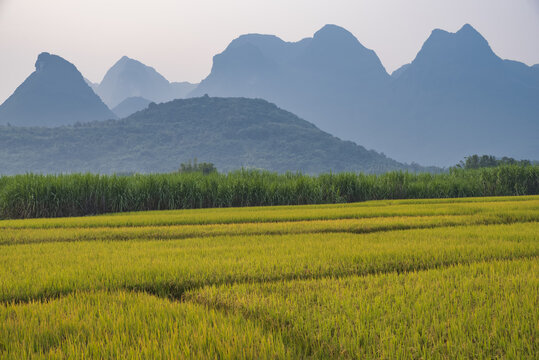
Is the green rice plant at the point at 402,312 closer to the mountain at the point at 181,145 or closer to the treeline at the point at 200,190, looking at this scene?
the treeline at the point at 200,190

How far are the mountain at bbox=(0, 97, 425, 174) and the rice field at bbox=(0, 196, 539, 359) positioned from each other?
11697 cm

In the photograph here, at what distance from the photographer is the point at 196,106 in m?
151

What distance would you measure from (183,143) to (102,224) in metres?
132

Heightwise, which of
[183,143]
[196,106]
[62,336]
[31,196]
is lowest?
[62,336]

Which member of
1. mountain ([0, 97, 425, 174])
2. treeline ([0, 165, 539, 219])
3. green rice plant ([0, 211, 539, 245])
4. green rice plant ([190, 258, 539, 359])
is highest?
mountain ([0, 97, 425, 174])

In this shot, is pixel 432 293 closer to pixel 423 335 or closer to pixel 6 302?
pixel 423 335

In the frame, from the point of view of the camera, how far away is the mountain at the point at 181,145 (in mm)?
126188

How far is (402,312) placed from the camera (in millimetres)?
2467

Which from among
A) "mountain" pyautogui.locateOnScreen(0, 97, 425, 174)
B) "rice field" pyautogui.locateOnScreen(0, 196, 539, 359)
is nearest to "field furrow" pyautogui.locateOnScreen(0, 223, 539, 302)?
"rice field" pyautogui.locateOnScreen(0, 196, 539, 359)

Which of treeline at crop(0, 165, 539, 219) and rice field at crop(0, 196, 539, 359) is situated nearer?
rice field at crop(0, 196, 539, 359)

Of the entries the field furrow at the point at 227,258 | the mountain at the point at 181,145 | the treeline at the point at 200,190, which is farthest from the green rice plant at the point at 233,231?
the mountain at the point at 181,145

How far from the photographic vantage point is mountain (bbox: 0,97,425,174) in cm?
12619

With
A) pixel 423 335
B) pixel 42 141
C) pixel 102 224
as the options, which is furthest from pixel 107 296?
pixel 42 141

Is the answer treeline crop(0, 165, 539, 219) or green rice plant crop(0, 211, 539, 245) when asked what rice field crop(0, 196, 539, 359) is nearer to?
green rice plant crop(0, 211, 539, 245)
